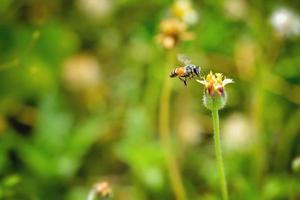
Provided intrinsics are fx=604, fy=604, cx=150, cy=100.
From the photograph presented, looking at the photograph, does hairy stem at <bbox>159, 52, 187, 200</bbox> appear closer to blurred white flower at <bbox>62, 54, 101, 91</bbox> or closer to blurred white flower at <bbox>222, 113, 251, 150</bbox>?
blurred white flower at <bbox>222, 113, 251, 150</bbox>

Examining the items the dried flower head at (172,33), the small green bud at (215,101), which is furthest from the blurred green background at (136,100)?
the small green bud at (215,101)

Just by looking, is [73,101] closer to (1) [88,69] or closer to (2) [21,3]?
(1) [88,69]

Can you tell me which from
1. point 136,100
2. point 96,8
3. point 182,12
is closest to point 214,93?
point 182,12

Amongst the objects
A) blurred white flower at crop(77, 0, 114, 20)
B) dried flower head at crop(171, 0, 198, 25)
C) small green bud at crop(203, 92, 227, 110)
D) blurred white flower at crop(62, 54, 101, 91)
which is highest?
blurred white flower at crop(77, 0, 114, 20)

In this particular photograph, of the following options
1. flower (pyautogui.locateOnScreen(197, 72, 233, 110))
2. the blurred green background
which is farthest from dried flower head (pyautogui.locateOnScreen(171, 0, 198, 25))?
flower (pyautogui.locateOnScreen(197, 72, 233, 110))

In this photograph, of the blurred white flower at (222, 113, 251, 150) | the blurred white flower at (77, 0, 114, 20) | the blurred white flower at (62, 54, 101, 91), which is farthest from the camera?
the blurred white flower at (77, 0, 114, 20)

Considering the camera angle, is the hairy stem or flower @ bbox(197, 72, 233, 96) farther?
the hairy stem

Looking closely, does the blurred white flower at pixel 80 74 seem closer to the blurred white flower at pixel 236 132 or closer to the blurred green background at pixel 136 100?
the blurred green background at pixel 136 100
